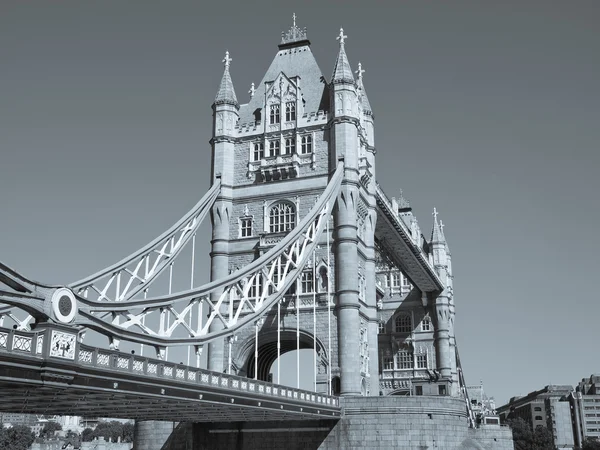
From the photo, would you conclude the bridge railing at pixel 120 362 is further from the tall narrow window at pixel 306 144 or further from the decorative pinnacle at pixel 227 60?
the decorative pinnacle at pixel 227 60

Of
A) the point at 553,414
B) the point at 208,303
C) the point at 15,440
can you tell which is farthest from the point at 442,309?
the point at 553,414

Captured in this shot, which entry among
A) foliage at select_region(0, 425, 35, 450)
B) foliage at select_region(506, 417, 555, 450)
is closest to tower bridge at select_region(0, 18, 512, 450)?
foliage at select_region(506, 417, 555, 450)

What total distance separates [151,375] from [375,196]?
29.0 metres

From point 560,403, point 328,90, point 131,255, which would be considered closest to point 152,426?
point 131,255

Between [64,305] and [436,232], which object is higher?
[436,232]

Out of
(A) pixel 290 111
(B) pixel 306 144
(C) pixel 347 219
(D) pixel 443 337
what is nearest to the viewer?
(C) pixel 347 219

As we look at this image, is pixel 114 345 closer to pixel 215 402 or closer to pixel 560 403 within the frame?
pixel 215 402

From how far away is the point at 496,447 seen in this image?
Result: 5884cm

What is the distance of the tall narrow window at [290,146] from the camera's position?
47.2 m

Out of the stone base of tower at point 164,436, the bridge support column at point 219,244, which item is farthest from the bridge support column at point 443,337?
the stone base of tower at point 164,436

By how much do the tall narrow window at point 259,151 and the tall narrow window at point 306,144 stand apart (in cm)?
259

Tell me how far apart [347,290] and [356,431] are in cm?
801

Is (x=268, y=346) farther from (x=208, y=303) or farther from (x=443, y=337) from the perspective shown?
(x=443, y=337)

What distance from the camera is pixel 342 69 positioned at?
1836 inches
